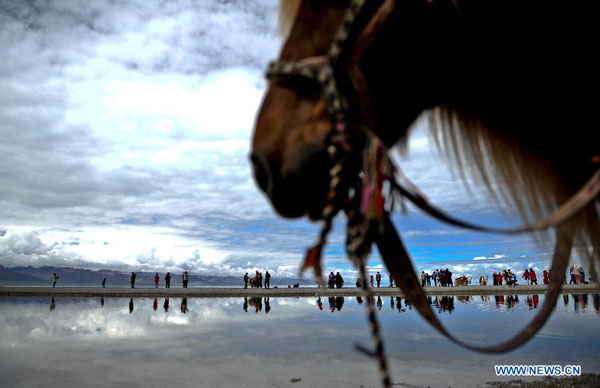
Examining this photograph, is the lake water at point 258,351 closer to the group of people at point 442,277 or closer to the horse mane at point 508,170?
the horse mane at point 508,170

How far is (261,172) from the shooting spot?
1.83 metres

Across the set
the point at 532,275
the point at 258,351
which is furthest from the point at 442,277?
the point at 258,351

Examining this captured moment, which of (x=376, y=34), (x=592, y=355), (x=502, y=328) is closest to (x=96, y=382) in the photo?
(x=376, y=34)

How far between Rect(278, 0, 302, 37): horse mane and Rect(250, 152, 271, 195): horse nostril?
726 mm

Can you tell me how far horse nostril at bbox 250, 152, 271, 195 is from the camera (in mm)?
1759

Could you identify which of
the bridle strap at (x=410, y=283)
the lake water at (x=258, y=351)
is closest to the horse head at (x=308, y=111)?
the bridle strap at (x=410, y=283)

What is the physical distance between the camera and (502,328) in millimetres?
11016

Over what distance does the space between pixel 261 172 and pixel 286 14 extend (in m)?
0.90

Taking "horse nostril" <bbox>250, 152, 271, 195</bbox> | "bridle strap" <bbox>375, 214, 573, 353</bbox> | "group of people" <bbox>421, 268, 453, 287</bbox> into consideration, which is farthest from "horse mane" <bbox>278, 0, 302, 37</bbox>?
"group of people" <bbox>421, 268, 453, 287</bbox>

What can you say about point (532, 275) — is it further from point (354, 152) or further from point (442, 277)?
point (354, 152)

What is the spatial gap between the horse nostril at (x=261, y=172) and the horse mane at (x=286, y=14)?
73cm

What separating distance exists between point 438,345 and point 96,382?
6.85 meters

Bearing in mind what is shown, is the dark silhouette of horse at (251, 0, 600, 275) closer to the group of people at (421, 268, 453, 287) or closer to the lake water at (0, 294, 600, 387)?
the lake water at (0, 294, 600, 387)

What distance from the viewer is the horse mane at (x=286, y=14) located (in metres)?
2.04
